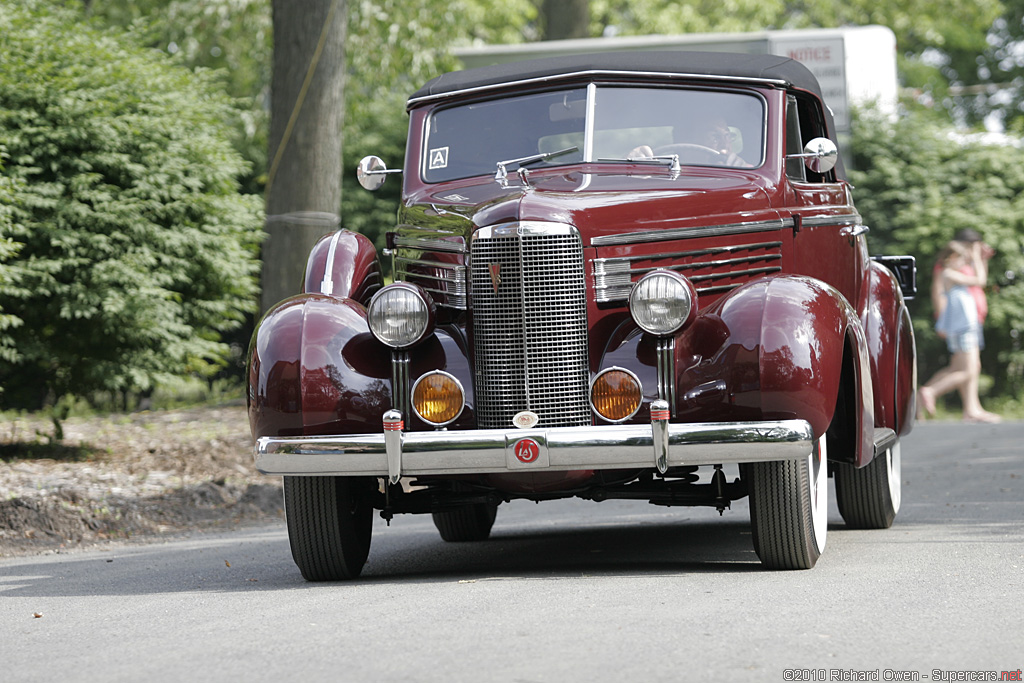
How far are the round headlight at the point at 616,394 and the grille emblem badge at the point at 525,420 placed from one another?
0.25 meters

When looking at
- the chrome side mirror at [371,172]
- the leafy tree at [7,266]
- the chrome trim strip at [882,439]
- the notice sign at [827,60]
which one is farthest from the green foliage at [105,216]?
the notice sign at [827,60]

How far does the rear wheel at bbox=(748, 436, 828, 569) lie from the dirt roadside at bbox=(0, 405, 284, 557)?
4214mm

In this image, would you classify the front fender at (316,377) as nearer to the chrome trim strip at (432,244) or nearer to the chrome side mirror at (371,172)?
the chrome trim strip at (432,244)

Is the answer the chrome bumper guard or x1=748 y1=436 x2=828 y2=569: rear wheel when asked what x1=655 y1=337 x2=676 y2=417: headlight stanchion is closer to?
the chrome bumper guard

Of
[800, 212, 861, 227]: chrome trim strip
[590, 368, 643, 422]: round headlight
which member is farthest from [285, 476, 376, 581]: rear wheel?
[800, 212, 861, 227]: chrome trim strip

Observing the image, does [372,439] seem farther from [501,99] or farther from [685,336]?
[501,99]

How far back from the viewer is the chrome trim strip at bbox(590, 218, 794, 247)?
5.98 meters

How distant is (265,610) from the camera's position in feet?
17.3

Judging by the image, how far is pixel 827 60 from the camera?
18609 millimetres

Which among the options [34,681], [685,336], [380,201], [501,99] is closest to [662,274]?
[685,336]

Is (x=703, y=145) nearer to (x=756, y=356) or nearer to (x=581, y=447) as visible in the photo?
(x=756, y=356)

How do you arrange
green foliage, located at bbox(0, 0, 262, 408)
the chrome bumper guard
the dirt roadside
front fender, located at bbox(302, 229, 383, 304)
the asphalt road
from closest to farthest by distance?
the asphalt road
the chrome bumper guard
front fender, located at bbox(302, 229, 383, 304)
the dirt roadside
green foliage, located at bbox(0, 0, 262, 408)

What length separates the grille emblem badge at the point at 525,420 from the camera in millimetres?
5672

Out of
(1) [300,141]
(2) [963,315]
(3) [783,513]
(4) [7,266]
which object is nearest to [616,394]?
(3) [783,513]
